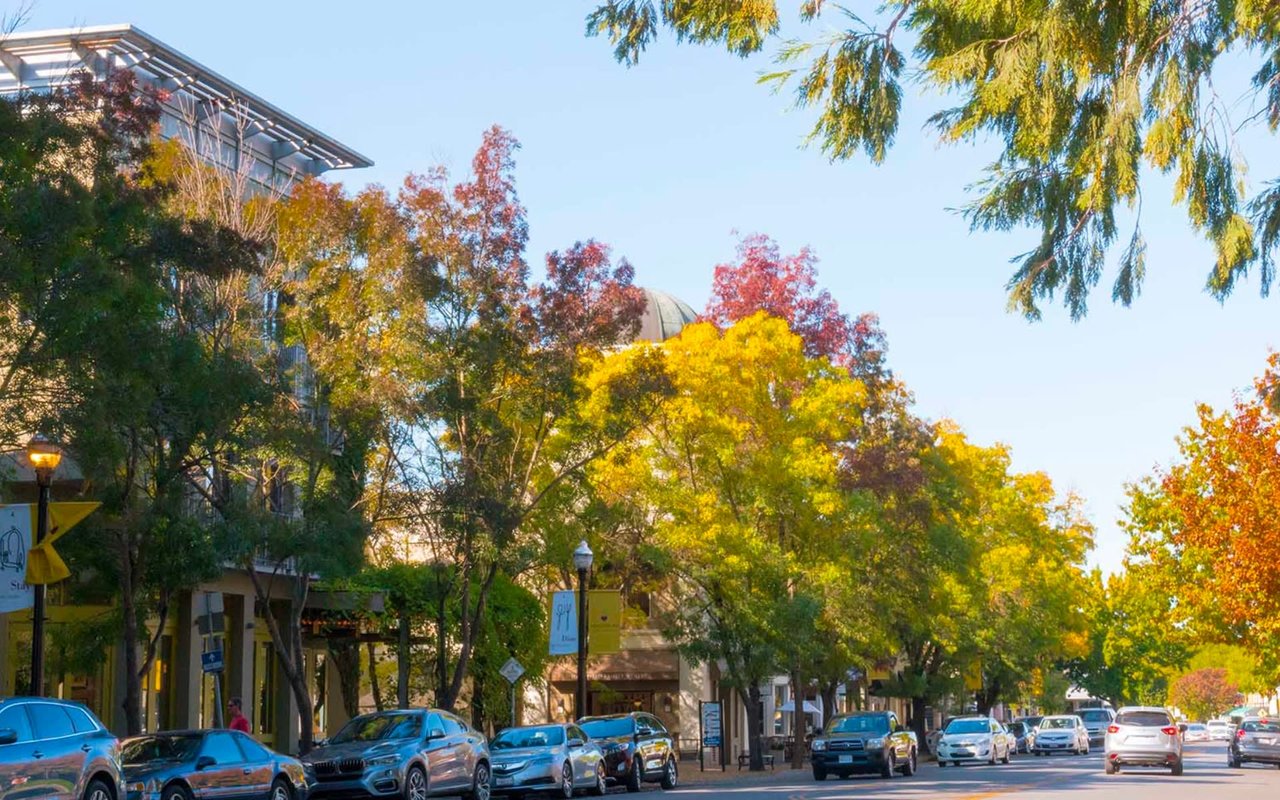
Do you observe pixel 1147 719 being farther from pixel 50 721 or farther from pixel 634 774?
pixel 50 721

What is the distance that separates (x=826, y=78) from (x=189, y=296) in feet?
56.9

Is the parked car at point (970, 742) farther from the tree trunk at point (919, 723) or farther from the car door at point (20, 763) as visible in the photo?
the car door at point (20, 763)

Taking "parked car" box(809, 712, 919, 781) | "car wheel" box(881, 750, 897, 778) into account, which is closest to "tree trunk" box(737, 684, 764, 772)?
"parked car" box(809, 712, 919, 781)

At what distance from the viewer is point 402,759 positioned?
78.3 ft

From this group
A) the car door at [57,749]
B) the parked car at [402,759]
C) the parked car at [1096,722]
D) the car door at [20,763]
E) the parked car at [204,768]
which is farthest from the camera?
the parked car at [1096,722]

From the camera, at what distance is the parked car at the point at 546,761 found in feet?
92.9

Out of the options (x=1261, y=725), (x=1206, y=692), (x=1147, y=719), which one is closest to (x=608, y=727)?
(x=1147, y=719)

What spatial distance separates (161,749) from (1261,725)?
3698 cm

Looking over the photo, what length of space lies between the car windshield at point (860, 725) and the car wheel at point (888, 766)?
0.71 m

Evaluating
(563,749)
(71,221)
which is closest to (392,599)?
(563,749)

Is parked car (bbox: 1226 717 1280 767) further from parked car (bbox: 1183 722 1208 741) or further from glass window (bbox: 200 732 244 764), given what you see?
parked car (bbox: 1183 722 1208 741)

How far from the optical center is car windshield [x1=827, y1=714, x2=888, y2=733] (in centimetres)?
4025

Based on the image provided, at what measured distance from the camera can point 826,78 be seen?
9.34 metres

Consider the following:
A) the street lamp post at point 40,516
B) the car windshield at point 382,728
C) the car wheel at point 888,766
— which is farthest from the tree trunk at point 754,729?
the street lamp post at point 40,516
